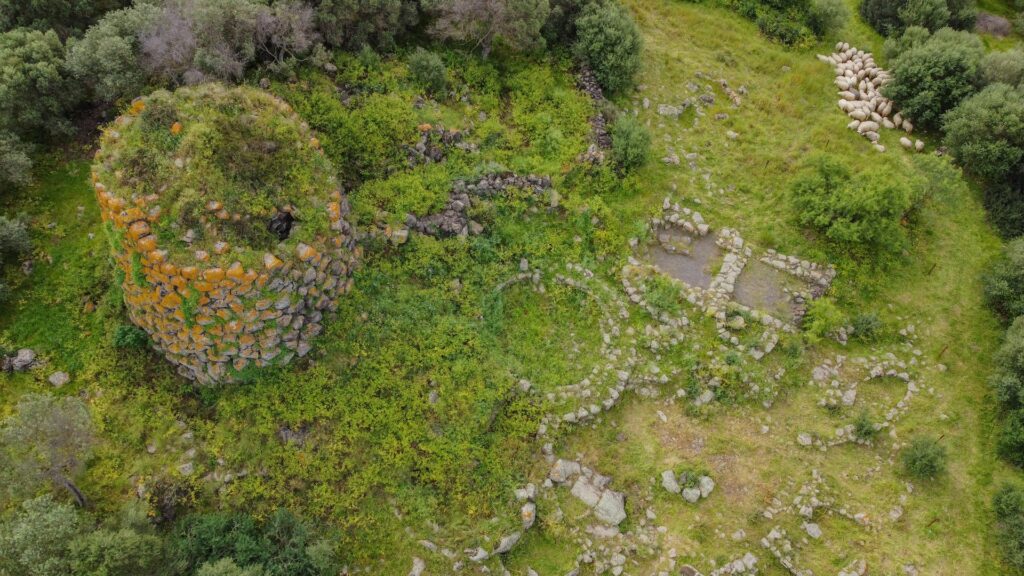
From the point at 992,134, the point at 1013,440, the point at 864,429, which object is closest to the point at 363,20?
the point at 864,429

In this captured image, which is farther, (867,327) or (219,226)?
(867,327)

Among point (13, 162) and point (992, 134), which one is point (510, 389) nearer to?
point (13, 162)

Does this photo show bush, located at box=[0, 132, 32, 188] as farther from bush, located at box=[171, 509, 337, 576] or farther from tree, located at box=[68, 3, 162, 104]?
bush, located at box=[171, 509, 337, 576]

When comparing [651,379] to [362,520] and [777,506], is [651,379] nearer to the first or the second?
[777,506]

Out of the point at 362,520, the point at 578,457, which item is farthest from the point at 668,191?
the point at 362,520

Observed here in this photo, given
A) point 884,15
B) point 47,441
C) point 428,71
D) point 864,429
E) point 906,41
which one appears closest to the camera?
point 47,441

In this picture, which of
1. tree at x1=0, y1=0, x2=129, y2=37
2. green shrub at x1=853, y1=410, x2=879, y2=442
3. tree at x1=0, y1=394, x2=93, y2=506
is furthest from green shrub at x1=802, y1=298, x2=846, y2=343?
tree at x1=0, y1=0, x2=129, y2=37
